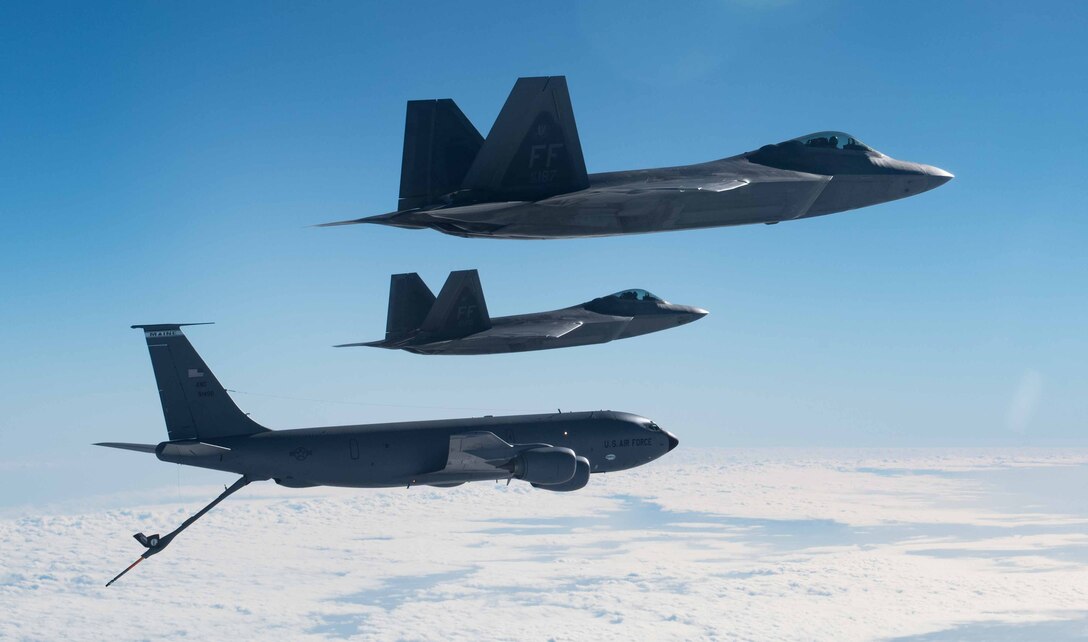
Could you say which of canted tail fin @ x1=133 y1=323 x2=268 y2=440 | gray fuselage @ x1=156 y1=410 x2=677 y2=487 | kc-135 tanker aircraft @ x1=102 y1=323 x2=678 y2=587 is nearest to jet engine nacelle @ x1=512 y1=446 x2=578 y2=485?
kc-135 tanker aircraft @ x1=102 y1=323 x2=678 y2=587

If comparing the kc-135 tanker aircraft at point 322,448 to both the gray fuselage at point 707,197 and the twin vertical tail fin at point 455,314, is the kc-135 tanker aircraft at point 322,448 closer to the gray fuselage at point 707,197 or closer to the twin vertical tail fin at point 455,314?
the twin vertical tail fin at point 455,314

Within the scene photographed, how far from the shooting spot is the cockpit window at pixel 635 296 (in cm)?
4447

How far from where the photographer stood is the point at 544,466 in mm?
40188

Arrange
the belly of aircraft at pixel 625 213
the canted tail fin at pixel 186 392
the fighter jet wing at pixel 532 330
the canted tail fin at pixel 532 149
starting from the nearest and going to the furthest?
1. the canted tail fin at pixel 532 149
2. the belly of aircraft at pixel 625 213
3. the fighter jet wing at pixel 532 330
4. the canted tail fin at pixel 186 392

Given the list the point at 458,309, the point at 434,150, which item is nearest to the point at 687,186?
the point at 434,150

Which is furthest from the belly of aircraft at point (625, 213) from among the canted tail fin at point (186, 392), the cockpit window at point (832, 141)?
the canted tail fin at point (186, 392)

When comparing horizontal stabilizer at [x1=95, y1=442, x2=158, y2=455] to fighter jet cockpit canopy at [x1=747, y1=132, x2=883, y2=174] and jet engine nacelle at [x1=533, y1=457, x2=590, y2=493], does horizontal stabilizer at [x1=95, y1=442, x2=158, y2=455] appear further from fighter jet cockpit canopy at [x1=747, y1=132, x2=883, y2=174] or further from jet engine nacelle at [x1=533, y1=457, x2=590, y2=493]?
fighter jet cockpit canopy at [x1=747, y1=132, x2=883, y2=174]

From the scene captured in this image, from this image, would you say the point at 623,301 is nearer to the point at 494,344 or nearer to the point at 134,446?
the point at 494,344

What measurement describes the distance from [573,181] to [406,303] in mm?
19361

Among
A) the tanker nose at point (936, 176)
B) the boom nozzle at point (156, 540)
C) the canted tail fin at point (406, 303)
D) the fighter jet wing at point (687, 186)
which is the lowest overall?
the boom nozzle at point (156, 540)

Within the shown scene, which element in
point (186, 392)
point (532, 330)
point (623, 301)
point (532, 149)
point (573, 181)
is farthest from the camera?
point (623, 301)

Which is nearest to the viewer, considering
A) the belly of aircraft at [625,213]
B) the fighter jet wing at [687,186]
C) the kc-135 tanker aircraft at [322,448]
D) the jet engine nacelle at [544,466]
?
the belly of aircraft at [625,213]

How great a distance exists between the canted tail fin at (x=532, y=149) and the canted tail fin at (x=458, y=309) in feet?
35.4

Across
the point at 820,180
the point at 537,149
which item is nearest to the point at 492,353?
the point at 537,149
